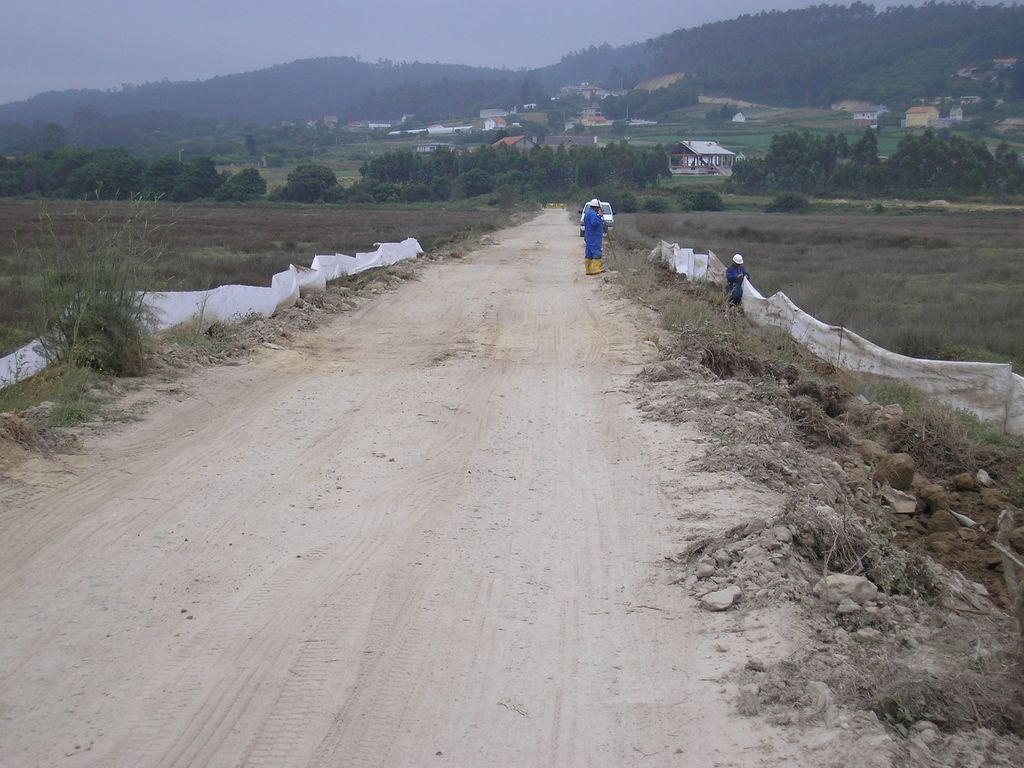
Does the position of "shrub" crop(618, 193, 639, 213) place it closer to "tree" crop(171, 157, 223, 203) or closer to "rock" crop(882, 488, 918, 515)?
"tree" crop(171, 157, 223, 203)

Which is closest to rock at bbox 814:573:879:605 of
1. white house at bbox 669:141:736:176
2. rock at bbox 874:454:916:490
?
rock at bbox 874:454:916:490

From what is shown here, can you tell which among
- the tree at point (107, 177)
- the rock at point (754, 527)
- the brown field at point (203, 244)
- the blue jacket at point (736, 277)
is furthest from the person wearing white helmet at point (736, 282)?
the tree at point (107, 177)

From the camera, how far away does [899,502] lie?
7469mm

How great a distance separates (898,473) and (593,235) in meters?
13.9

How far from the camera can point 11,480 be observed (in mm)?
6664

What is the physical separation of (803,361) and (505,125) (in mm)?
187352

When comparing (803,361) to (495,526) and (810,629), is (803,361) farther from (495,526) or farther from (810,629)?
(810,629)

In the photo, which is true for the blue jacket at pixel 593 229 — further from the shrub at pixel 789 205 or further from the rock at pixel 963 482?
the shrub at pixel 789 205

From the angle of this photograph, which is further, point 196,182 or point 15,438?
point 196,182

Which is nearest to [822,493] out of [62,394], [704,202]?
[62,394]

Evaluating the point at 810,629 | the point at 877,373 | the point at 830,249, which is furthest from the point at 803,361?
the point at 830,249

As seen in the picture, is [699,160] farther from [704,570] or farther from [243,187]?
[704,570]

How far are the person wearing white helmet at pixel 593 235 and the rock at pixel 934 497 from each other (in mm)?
13873

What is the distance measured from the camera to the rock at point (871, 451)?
8.30m
